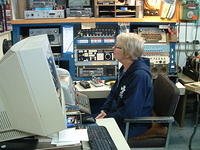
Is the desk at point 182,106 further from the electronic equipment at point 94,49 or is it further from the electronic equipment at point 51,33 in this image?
the electronic equipment at point 51,33

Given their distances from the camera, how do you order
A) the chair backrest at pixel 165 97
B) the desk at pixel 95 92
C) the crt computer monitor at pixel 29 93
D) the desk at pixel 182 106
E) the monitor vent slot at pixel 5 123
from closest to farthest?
the crt computer monitor at pixel 29 93 < the monitor vent slot at pixel 5 123 < the chair backrest at pixel 165 97 < the desk at pixel 95 92 < the desk at pixel 182 106

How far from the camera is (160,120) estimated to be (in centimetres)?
195

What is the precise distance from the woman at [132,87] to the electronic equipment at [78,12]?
92 cm

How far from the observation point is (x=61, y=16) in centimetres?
294

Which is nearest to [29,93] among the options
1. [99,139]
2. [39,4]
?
[99,139]

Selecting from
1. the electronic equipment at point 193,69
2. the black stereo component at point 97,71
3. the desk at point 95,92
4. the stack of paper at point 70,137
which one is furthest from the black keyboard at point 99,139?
the electronic equipment at point 193,69

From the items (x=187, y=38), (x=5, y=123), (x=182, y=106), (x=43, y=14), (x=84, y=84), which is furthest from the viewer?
(x=187, y=38)

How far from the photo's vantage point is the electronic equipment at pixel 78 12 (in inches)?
117

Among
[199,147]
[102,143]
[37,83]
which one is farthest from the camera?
[199,147]

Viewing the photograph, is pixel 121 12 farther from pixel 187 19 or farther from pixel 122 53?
pixel 122 53

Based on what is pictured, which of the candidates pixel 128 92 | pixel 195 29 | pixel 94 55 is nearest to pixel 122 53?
pixel 128 92

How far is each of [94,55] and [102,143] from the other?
1712mm

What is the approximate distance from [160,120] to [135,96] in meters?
0.24

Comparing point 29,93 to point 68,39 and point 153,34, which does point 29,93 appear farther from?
point 153,34
